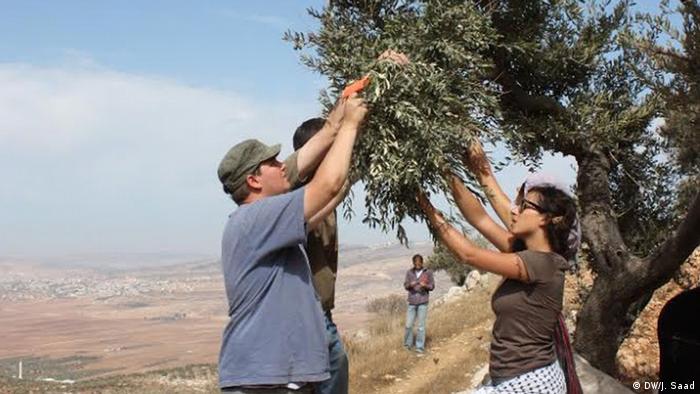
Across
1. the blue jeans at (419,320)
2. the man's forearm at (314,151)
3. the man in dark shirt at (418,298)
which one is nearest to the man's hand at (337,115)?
the man's forearm at (314,151)

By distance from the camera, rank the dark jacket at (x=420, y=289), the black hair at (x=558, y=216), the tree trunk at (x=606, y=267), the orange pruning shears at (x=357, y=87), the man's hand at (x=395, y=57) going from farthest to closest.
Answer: the dark jacket at (x=420, y=289)
the tree trunk at (x=606, y=267)
the black hair at (x=558, y=216)
the man's hand at (x=395, y=57)
the orange pruning shears at (x=357, y=87)

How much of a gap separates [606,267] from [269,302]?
504cm

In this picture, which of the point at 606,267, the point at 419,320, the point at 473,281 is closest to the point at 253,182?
the point at 606,267

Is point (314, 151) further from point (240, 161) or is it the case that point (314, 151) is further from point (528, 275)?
point (528, 275)

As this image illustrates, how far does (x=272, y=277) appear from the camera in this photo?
3.71 m

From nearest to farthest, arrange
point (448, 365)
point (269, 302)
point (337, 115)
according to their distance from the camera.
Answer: point (269, 302) → point (337, 115) → point (448, 365)

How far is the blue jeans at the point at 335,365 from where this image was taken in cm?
473

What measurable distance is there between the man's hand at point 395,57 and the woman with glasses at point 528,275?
78 cm

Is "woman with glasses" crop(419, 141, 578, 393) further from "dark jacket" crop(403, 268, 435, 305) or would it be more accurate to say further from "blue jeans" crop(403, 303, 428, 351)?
"blue jeans" crop(403, 303, 428, 351)

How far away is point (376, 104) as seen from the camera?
4.07 meters

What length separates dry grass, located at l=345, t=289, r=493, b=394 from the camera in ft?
52.1

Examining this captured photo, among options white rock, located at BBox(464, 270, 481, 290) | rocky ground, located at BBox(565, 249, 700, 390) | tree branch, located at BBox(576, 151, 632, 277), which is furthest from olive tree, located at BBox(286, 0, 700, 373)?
white rock, located at BBox(464, 270, 481, 290)

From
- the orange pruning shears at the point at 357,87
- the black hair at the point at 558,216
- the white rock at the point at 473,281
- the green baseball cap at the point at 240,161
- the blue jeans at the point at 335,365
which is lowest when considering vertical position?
the white rock at the point at 473,281

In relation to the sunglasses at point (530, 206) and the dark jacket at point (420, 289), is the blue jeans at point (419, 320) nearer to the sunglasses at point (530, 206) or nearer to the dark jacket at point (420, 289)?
the dark jacket at point (420, 289)
